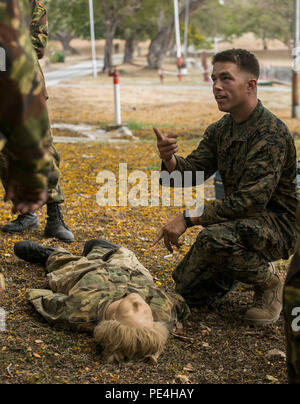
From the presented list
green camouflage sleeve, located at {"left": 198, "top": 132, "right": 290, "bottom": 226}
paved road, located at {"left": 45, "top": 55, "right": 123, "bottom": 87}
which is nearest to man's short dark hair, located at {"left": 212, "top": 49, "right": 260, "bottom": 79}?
green camouflage sleeve, located at {"left": 198, "top": 132, "right": 290, "bottom": 226}

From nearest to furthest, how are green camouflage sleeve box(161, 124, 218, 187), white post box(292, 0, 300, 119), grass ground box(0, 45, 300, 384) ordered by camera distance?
grass ground box(0, 45, 300, 384), green camouflage sleeve box(161, 124, 218, 187), white post box(292, 0, 300, 119)

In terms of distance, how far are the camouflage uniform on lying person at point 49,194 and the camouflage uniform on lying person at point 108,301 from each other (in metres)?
0.62

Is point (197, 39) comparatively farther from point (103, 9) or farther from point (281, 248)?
point (281, 248)

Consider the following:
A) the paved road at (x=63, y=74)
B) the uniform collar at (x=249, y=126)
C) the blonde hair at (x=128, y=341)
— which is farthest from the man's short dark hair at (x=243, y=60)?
the paved road at (x=63, y=74)

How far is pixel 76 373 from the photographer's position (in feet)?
10.2

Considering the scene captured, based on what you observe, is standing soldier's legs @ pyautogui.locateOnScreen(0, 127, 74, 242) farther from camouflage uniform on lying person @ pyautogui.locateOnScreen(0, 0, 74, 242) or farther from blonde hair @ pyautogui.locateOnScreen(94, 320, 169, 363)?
blonde hair @ pyautogui.locateOnScreen(94, 320, 169, 363)

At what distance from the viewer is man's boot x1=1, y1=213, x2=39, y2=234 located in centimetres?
530

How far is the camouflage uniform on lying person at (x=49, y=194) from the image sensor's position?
4728mm

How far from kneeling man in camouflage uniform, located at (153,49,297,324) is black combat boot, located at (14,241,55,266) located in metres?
1.02

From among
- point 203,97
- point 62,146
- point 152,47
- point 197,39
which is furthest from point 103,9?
point 62,146

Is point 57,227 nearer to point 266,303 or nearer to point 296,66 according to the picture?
point 266,303

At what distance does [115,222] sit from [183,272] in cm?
201

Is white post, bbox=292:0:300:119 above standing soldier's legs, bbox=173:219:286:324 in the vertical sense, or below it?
above

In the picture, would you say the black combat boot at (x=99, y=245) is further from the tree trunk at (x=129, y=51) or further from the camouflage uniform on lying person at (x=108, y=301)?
the tree trunk at (x=129, y=51)
